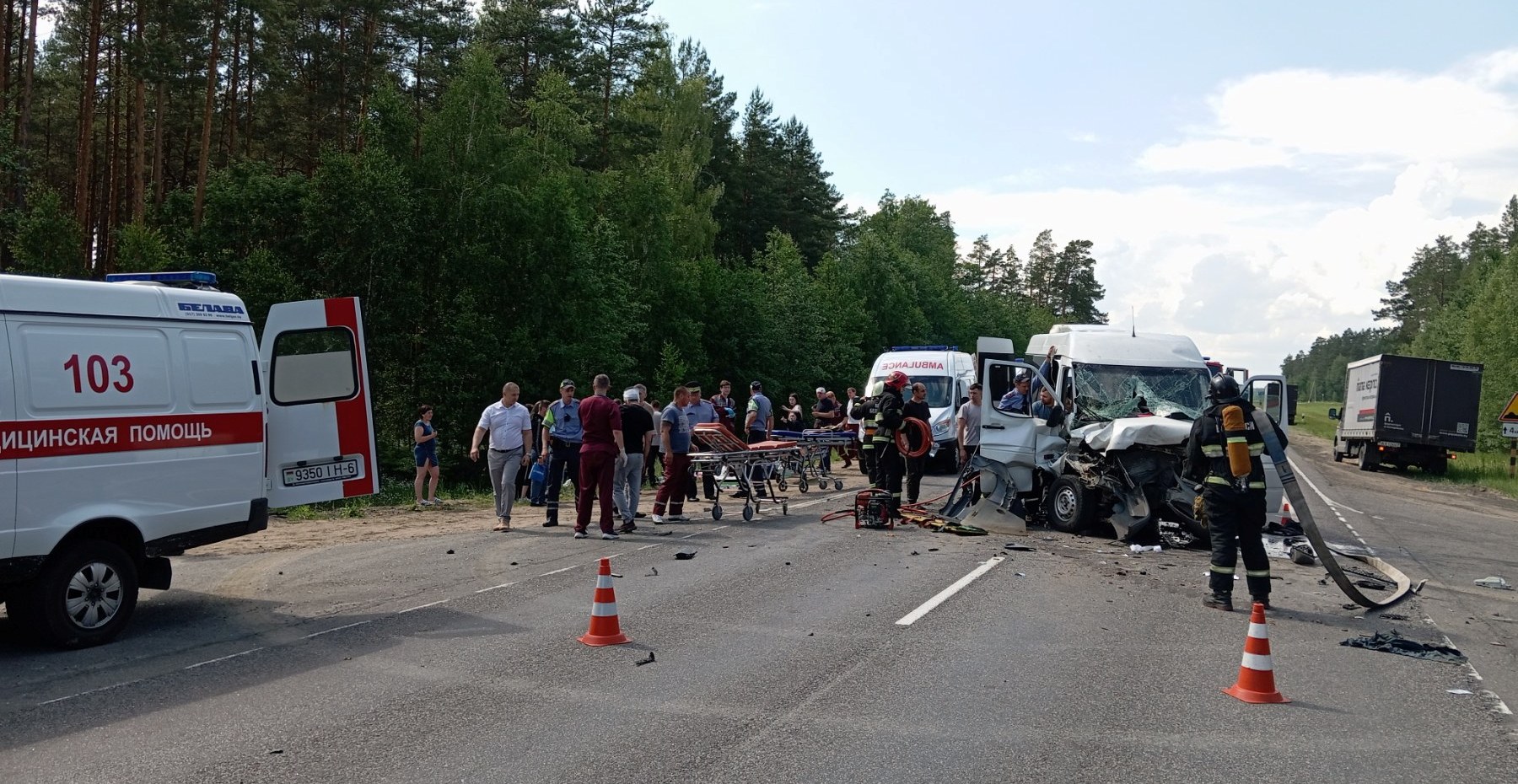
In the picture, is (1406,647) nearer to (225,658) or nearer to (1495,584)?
(1495,584)

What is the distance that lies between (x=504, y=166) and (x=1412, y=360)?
86.9 ft

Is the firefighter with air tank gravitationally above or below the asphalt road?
above

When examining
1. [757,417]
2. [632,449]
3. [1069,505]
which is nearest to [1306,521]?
[1069,505]

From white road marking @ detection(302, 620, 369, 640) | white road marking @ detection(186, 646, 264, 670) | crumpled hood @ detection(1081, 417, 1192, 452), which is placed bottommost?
white road marking @ detection(302, 620, 369, 640)

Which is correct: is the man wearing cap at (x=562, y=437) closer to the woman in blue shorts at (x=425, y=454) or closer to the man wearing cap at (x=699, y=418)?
the man wearing cap at (x=699, y=418)

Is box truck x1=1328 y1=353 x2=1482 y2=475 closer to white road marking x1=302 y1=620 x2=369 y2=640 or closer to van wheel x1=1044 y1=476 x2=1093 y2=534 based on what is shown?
van wheel x1=1044 y1=476 x2=1093 y2=534

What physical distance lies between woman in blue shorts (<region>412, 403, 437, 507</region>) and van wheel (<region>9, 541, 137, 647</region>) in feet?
32.0

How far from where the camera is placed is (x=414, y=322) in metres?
31.4

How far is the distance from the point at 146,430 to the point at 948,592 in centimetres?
666

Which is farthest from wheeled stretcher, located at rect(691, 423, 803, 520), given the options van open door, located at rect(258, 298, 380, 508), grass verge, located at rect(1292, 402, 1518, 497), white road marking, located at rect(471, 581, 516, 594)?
grass verge, located at rect(1292, 402, 1518, 497)

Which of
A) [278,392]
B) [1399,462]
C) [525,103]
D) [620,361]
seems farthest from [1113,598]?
[525,103]

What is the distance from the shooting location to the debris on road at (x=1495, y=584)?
11810mm

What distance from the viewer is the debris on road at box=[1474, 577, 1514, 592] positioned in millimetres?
11810

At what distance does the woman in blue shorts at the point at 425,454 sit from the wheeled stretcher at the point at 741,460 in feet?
15.2
